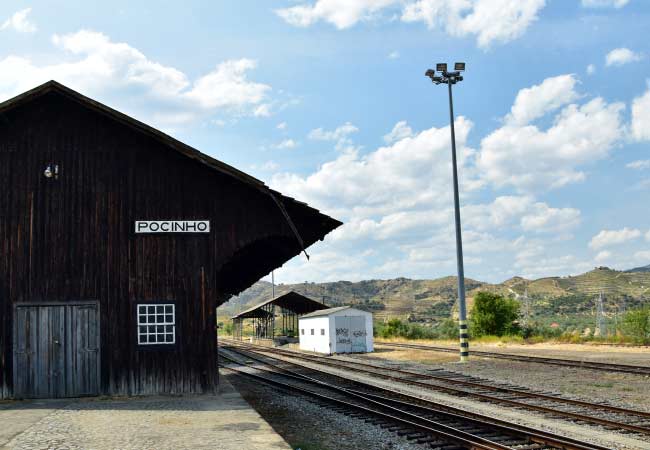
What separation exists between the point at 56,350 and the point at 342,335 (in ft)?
85.8

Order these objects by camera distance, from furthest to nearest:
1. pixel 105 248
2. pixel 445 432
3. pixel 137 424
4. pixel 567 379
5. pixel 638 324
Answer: pixel 638 324
pixel 567 379
pixel 105 248
pixel 137 424
pixel 445 432

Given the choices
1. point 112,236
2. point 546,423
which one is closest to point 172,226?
point 112,236

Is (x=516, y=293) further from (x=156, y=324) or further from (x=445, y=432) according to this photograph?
(x=445, y=432)

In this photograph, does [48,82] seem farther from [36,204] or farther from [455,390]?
[455,390]

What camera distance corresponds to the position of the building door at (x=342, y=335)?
39.3m

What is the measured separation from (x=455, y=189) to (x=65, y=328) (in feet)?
57.9

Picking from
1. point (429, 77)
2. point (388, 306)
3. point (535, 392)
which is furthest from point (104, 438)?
point (388, 306)

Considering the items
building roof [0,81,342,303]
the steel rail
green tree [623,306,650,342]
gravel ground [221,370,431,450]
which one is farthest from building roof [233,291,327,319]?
the steel rail

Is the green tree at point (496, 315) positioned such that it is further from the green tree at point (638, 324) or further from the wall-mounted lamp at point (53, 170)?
the wall-mounted lamp at point (53, 170)

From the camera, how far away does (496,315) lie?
162ft

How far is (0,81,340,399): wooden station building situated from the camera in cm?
1470

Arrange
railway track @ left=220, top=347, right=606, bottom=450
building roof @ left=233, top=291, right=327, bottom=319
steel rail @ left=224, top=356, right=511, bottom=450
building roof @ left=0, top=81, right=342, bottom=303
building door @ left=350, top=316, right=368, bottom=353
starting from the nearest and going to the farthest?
steel rail @ left=224, top=356, right=511, bottom=450 → railway track @ left=220, top=347, right=606, bottom=450 → building roof @ left=0, top=81, right=342, bottom=303 → building door @ left=350, top=316, right=368, bottom=353 → building roof @ left=233, top=291, right=327, bottom=319

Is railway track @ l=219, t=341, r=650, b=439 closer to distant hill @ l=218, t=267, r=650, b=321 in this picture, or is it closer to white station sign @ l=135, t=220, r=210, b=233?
white station sign @ l=135, t=220, r=210, b=233

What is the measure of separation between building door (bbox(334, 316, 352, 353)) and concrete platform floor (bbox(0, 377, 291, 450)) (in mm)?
24820
